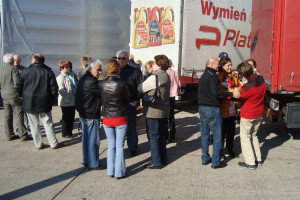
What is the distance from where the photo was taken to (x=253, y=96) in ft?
15.7

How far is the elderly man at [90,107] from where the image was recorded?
184 inches

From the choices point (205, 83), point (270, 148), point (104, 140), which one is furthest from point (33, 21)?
point (270, 148)

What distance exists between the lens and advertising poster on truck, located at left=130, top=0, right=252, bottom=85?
8609mm

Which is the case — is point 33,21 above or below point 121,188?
above

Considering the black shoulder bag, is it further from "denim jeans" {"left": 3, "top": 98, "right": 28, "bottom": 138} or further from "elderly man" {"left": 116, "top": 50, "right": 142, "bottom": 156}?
"denim jeans" {"left": 3, "top": 98, "right": 28, "bottom": 138}

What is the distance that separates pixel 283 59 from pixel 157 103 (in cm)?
260

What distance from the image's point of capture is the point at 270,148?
609 cm

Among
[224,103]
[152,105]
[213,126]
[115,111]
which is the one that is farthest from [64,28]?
[213,126]

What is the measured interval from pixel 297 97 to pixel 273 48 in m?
1.04

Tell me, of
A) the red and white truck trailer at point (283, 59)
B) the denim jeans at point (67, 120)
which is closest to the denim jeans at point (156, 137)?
the red and white truck trailer at point (283, 59)

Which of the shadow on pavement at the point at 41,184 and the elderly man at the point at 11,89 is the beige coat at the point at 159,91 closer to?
the shadow on pavement at the point at 41,184

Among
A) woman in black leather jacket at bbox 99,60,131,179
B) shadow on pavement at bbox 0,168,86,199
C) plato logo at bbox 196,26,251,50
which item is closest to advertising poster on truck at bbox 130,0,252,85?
plato logo at bbox 196,26,251,50

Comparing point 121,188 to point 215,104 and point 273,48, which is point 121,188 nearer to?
point 215,104

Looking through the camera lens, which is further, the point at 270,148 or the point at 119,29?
the point at 119,29
